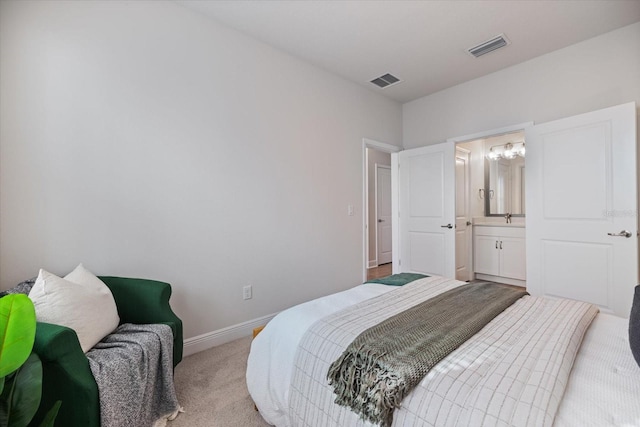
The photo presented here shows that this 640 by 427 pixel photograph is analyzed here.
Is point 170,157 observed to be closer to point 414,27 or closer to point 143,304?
point 143,304

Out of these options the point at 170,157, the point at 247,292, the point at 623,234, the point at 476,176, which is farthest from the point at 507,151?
the point at 170,157

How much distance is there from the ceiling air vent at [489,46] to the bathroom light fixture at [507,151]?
192 centimetres

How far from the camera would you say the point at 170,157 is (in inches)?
84.0

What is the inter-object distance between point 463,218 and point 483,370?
12.0 ft

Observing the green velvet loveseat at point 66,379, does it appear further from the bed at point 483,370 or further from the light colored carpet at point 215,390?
the bed at point 483,370

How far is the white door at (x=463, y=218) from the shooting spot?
4.12 meters

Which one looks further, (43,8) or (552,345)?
(43,8)

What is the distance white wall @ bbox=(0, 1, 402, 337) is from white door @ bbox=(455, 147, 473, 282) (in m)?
1.97

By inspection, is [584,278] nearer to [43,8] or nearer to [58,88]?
[58,88]

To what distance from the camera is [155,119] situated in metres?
2.07

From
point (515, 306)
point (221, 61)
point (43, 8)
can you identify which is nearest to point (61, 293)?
point (43, 8)

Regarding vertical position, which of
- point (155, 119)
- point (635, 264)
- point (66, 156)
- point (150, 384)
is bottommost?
point (150, 384)

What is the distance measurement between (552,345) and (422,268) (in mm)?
2807

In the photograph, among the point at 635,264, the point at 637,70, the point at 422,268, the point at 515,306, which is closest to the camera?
the point at 515,306
